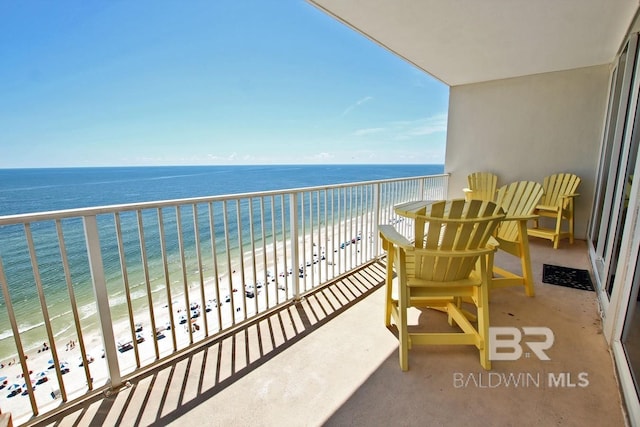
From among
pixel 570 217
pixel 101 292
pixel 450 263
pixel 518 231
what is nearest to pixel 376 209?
pixel 518 231

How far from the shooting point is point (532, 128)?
466 cm

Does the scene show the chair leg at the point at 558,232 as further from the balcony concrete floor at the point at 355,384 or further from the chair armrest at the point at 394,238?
the chair armrest at the point at 394,238

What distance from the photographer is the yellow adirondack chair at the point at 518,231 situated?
2561 millimetres

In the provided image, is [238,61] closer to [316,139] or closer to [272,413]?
[316,139]

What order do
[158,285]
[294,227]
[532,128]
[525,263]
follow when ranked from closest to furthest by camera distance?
[294,227] → [525,263] → [532,128] → [158,285]

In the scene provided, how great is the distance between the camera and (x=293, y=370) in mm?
1678

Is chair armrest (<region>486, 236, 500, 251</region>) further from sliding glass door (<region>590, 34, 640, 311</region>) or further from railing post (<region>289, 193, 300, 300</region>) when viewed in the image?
railing post (<region>289, 193, 300, 300</region>)

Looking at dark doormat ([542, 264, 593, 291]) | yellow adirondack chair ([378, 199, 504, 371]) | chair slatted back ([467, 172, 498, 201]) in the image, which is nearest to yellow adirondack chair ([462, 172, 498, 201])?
chair slatted back ([467, 172, 498, 201])

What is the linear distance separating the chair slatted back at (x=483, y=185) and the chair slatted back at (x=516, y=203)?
1678 millimetres

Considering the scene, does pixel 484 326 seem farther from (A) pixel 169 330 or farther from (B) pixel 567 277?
(A) pixel 169 330

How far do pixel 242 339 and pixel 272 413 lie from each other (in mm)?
690

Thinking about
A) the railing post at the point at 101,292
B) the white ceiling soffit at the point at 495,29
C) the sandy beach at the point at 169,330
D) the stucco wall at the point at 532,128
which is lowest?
the sandy beach at the point at 169,330

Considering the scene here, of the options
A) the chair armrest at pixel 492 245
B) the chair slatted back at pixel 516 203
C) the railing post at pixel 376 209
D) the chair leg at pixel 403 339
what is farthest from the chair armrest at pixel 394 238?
the chair slatted back at pixel 516 203

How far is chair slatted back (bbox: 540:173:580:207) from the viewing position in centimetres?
412
